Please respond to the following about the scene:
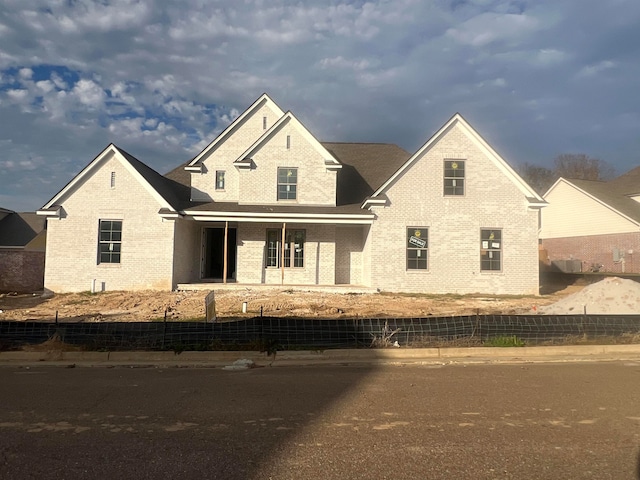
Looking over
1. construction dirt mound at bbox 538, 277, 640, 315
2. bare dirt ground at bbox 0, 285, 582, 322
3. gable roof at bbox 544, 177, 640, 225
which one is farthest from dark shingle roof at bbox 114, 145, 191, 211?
gable roof at bbox 544, 177, 640, 225

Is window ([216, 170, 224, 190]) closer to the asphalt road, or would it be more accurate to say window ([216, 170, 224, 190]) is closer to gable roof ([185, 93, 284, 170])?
gable roof ([185, 93, 284, 170])

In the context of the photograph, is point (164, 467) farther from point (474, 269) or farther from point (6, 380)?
point (474, 269)

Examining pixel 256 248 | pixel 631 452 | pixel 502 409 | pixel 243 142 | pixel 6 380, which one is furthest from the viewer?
pixel 243 142

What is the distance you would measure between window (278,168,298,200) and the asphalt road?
1297 cm

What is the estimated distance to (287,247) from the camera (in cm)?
1988

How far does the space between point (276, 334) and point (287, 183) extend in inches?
470

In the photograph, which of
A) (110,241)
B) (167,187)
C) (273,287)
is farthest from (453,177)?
(110,241)

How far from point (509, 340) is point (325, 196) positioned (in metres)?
12.0

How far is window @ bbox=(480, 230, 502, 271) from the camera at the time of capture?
1833 centimetres

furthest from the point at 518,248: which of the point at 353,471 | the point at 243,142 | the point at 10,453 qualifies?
the point at 10,453

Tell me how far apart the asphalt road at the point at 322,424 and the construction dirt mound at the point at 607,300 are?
4.39m

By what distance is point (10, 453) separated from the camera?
13.8ft

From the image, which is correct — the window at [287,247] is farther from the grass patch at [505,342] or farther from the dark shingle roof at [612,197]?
the dark shingle roof at [612,197]

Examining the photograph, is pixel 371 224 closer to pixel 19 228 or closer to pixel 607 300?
pixel 607 300
